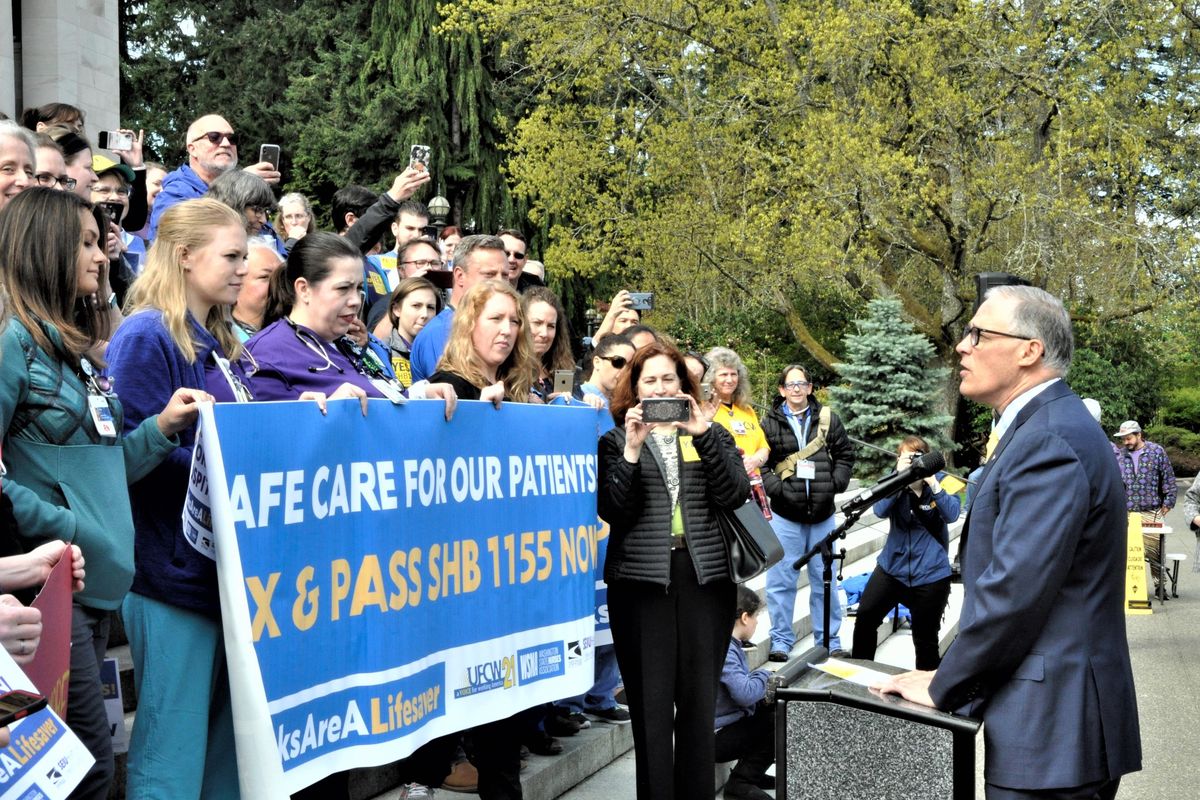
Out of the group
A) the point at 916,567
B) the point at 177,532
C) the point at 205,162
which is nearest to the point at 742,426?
the point at 916,567

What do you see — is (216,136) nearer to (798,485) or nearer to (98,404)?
(98,404)

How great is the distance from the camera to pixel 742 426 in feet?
34.1

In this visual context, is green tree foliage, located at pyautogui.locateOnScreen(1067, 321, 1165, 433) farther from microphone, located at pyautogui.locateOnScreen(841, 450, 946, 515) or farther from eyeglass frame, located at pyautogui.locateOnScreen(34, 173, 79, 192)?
eyeglass frame, located at pyautogui.locateOnScreen(34, 173, 79, 192)

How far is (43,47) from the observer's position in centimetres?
1844

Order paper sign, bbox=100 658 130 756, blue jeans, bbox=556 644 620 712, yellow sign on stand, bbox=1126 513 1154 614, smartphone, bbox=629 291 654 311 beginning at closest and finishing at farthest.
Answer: paper sign, bbox=100 658 130 756 → blue jeans, bbox=556 644 620 712 → smartphone, bbox=629 291 654 311 → yellow sign on stand, bbox=1126 513 1154 614

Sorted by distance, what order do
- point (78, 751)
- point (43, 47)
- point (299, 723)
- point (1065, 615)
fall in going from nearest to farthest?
1. point (78, 751)
2. point (1065, 615)
3. point (299, 723)
4. point (43, 47)

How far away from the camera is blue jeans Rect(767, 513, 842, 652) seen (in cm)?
998

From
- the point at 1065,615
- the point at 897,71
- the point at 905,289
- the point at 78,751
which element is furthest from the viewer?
the point at 905,289

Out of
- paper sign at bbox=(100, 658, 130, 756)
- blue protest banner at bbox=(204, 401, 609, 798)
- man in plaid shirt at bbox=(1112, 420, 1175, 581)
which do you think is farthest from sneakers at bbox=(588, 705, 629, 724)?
man in plaid shirt at bbox=(1112, 420, 1175, 581)

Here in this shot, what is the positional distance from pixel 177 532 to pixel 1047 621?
258 centimetres

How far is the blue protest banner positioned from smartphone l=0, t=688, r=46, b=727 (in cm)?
116

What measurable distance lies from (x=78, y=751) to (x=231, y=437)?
3.86 ft

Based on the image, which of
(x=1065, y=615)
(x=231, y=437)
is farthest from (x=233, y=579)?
(x=1065, y=615)

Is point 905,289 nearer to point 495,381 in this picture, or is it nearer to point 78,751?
point 495,381
